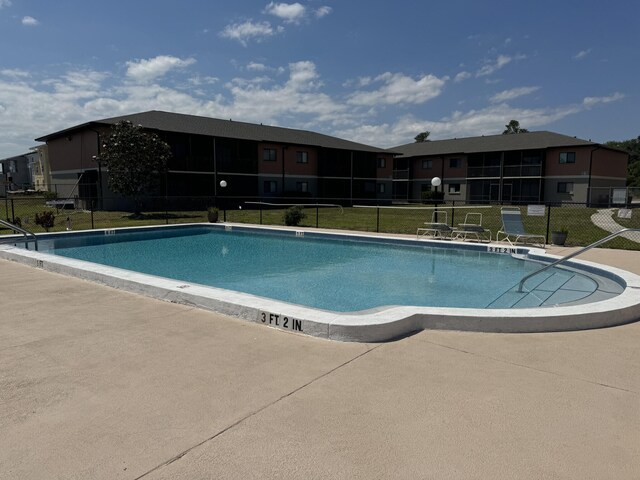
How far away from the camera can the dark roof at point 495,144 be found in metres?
43.7

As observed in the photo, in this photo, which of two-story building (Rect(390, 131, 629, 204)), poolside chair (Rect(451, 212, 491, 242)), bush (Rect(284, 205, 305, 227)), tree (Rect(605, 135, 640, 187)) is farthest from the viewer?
tree (Rect(605, 135, 640, 187))

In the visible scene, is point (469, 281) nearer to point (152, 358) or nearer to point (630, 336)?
point (630, 336)

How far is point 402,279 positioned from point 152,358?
7543mm

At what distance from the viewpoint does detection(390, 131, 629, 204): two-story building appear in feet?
138

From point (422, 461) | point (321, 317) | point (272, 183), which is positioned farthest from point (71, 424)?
point (272, 183)

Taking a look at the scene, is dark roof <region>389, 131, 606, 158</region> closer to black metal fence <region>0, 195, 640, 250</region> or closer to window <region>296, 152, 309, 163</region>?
window <region>296, 152, 309, 163</region>

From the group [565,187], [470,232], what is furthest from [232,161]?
[565,187]

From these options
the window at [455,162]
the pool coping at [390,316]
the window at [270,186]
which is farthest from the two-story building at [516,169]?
the pool coping at [390,316]

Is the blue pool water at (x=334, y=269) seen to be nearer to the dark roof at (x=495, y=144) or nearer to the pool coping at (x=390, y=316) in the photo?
the pool coping at (x=390, y=316)

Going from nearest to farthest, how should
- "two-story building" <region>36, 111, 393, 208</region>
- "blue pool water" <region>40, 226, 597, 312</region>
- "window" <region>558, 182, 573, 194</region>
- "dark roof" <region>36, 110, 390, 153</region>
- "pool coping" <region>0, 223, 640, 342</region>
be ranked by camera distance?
"pool coping" <region>0, 223, 640, 342</region>, "blue pool water" <region>40, 226, 597, 312</region>, "two-story building" <region>36, 111, 393, 208</region>, "dark roof" <region>36, 110, 390, 153</region>, "window" <region>558, 182, 573, 194</region>

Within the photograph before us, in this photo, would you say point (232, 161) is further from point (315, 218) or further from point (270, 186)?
point (315, 218)

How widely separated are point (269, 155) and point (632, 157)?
107m

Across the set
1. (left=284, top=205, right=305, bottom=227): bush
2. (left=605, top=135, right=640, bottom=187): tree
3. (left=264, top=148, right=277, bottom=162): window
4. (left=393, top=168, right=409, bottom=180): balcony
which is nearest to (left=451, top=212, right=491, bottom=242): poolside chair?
(left=284, top=205, right=305, bottom=227): bush

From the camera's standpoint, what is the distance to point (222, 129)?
38.5 m
